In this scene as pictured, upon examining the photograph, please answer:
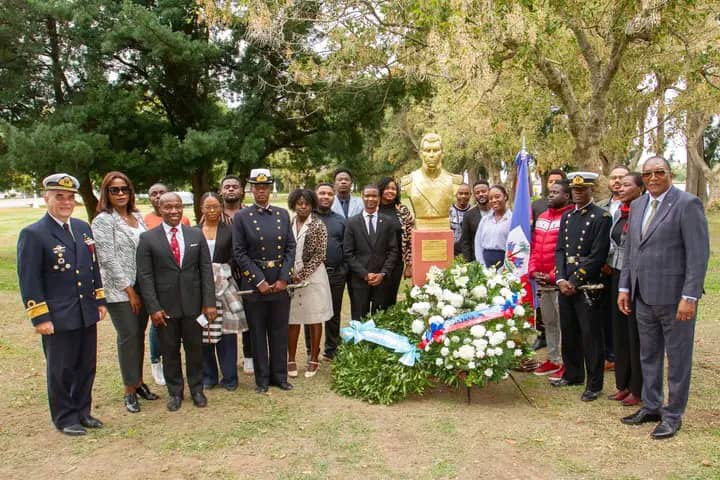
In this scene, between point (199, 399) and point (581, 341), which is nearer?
point (199, 399)

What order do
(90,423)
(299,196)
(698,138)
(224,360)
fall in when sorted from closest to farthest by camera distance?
(90,423) < (224,360) < (299,196) < (698,138)

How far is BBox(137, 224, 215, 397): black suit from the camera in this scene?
16.3ft

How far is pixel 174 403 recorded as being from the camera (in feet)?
17.1

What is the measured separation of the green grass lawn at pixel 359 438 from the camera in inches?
158

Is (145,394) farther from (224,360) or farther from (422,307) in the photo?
(422,307)

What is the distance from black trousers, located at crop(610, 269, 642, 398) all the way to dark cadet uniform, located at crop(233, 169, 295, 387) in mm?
3006

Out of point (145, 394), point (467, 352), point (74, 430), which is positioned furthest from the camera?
point (145, 394)

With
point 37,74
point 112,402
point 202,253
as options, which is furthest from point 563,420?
point 37,74

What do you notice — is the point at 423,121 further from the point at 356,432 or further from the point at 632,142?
the point at 356,432

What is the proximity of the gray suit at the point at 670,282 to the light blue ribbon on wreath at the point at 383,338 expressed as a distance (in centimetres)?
192

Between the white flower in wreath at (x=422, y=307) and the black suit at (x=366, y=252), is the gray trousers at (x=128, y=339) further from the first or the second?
the white flower in wreath at (x=422, y=307)

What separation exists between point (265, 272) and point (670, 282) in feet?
11.2

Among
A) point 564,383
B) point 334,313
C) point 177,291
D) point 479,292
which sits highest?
point 177,291

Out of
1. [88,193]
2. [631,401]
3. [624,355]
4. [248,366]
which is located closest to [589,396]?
[631,401]
